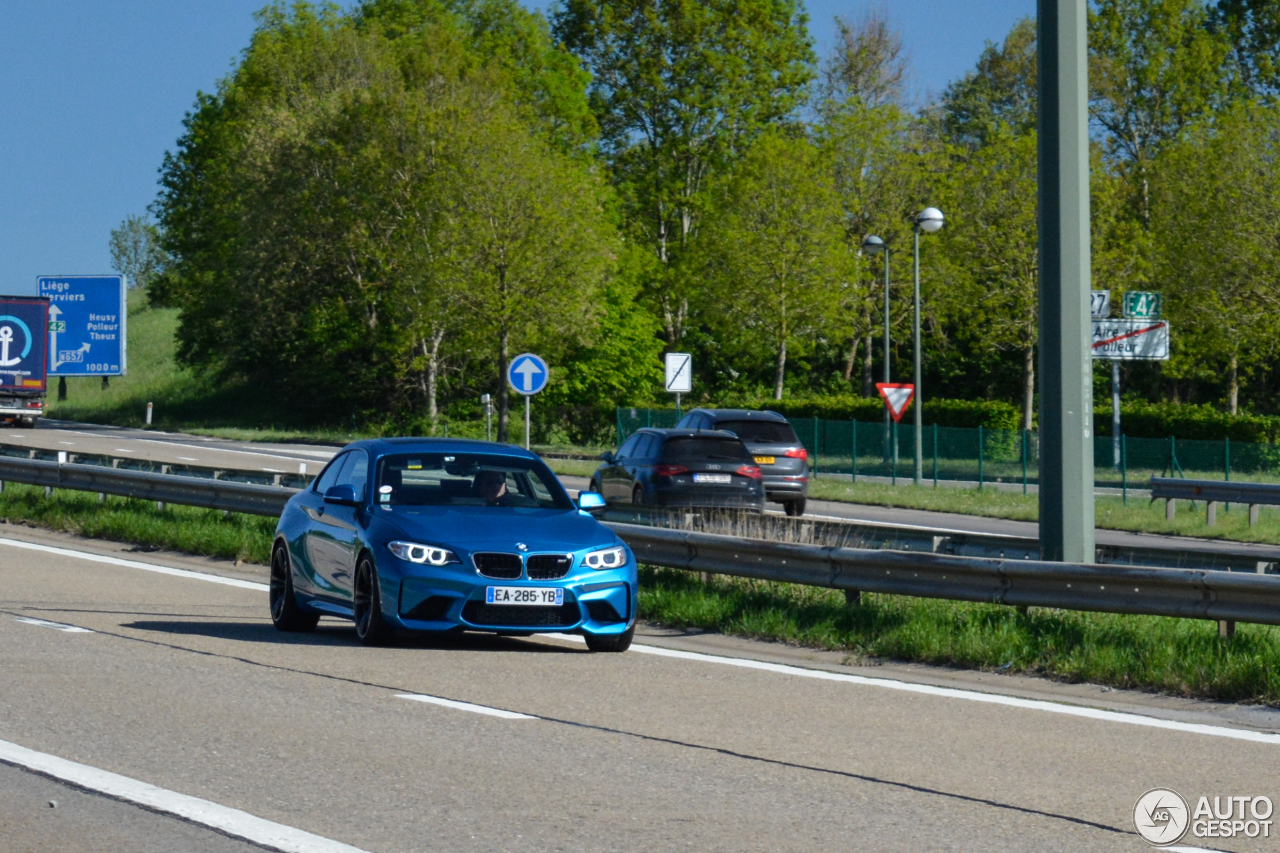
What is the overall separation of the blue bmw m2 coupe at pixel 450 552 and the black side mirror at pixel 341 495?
0.04 ft

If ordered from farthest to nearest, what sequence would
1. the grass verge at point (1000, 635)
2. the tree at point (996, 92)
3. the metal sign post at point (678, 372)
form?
Answer: the tree at point (996, 92) → the metal sign post at point (678, 372) → the grass verge at point (1000, 635)

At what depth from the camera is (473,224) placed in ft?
170

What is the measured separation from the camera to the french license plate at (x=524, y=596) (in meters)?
11.0

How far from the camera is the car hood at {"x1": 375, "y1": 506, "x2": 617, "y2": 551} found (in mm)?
11203

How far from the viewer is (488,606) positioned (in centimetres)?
1107

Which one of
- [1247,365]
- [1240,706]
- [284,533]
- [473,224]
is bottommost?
[1240,706]

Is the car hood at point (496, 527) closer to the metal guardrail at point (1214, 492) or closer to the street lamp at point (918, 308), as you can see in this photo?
the metal guardrail at point (1214, 492)

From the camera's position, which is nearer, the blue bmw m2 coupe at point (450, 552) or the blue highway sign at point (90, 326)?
the blue bmw m2 coupe at point (450, 552)

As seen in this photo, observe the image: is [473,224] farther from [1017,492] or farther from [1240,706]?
[1240,706]

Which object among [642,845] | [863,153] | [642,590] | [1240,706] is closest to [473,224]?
[863,153]

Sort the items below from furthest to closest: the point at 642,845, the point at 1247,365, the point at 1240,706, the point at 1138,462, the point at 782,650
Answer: the point at 1247,365, the point at 1138,462, the point at 782,650, the point at 1240,706, the point at 642,845

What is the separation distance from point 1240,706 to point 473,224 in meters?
43.6

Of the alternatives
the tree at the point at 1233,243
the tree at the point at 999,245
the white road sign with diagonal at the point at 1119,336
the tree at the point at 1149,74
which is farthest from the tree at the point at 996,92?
the white road sign with diagonal at the point at 1119,336

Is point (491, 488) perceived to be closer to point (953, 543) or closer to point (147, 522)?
point (953, 543)
